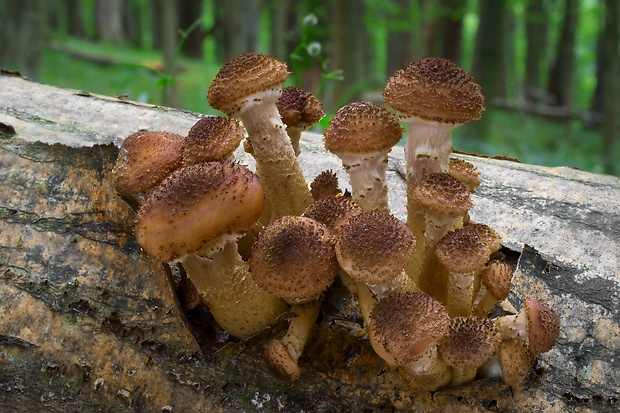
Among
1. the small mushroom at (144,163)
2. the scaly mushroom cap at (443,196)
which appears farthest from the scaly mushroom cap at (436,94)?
the small mushroom at (144,163)

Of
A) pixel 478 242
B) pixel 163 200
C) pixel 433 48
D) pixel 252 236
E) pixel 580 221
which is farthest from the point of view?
pixel 433 48

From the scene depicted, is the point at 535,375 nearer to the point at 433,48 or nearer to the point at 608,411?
the point at 608,411

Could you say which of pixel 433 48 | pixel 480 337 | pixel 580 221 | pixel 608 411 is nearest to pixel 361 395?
pixel 480 337

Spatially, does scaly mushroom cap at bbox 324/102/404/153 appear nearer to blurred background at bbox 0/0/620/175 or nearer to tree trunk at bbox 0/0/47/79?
blurred background at bbox 0/0/620/175

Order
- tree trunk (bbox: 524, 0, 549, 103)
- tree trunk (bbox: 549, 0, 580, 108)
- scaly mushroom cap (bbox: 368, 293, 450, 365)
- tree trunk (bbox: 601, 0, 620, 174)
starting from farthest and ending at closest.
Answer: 1. tree trunk (bbox: 524, 0, 549, 103)
2. tree trunk (bbox: 549, 0, 580, 108)
3. tree trunk (bbox: 601, 0, 620, 174)
4. scaly mushroom cap (bbox: 368, 293, 450, 365)

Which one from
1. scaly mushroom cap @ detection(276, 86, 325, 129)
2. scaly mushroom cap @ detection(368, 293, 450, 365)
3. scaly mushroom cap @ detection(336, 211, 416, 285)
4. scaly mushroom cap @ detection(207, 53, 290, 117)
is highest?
scaly mushroom cap @ detection(207, 53, 290, 117)

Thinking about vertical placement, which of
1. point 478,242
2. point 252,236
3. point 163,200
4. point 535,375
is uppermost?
point 163,200

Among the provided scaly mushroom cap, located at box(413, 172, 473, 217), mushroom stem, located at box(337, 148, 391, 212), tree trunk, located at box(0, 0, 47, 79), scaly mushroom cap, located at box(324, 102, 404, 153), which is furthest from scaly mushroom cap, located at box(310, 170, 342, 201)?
tree trunk, located at box(0, 0, 47, 79)
